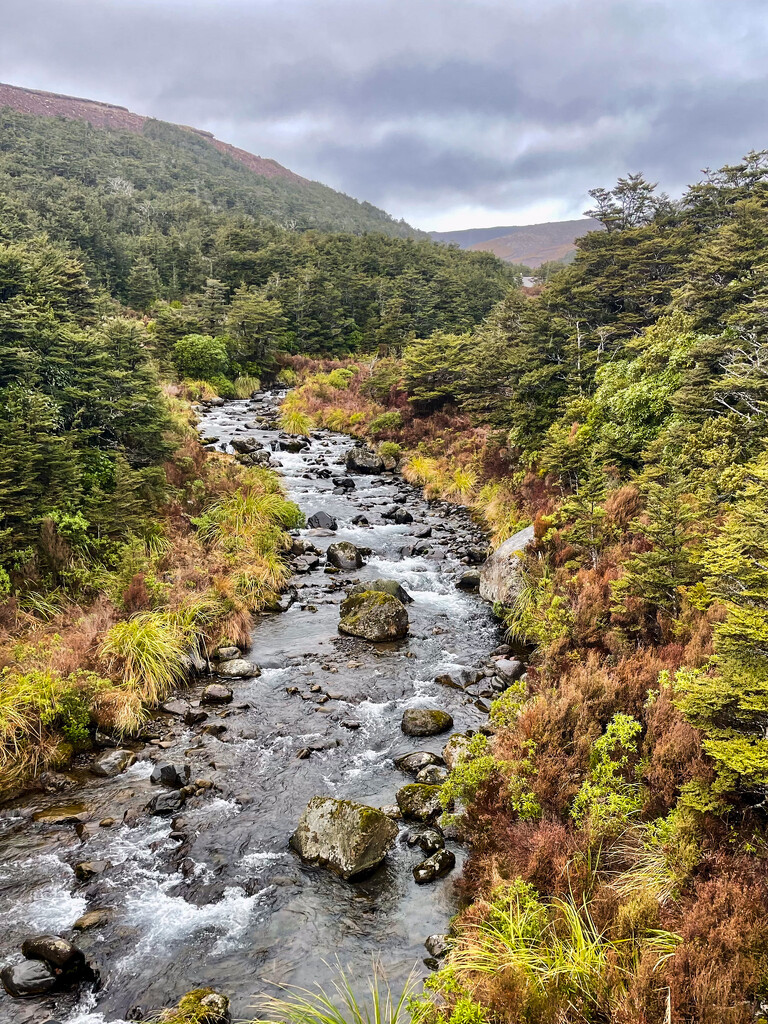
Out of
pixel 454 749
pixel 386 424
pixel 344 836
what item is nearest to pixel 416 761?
pixel 454 749

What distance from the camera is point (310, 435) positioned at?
32.8m

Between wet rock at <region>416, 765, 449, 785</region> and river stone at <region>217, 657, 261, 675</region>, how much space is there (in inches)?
174

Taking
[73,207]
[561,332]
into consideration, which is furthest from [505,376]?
[73,207]

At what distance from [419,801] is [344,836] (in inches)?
50.7

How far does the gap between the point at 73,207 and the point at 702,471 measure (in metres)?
73.1

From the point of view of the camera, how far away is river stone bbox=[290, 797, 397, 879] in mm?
6848

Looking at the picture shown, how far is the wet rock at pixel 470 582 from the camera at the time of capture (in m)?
15.9

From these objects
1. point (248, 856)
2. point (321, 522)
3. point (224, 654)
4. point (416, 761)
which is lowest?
point (248, 856)

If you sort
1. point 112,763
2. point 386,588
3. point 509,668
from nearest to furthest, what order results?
point 112,763
point 509,668
point 386,588

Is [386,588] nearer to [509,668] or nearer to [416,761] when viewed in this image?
[509,668]

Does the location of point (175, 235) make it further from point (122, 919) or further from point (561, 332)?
point (122, 919)

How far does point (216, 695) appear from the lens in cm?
1049

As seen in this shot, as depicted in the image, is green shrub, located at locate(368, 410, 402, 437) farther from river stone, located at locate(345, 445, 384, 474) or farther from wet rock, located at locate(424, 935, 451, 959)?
wet rock, located at locate(424, 935, 451, 959)

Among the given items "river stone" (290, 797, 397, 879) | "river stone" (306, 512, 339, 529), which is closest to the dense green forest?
"river stone" (290, 797, 397, 879)
